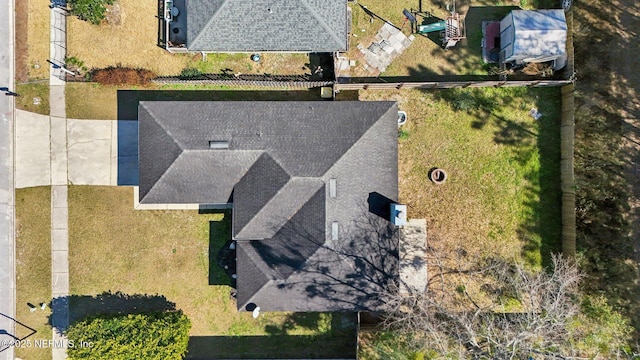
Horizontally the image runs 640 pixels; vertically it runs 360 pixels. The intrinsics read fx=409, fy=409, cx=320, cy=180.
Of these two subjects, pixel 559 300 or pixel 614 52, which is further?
pixel 614 52

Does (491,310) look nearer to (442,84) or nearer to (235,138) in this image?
(442,84)

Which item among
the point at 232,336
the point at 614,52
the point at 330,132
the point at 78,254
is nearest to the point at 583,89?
the point at 614,52

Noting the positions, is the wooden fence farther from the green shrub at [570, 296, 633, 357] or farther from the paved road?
the paved road

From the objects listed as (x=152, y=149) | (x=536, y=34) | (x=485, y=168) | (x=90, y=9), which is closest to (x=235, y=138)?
(x=152, y=149)

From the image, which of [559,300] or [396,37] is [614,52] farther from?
[559,300]

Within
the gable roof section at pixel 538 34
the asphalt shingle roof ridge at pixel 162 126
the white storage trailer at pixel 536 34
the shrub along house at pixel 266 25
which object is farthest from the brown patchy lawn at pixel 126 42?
the gable roof section at pixel 538 34

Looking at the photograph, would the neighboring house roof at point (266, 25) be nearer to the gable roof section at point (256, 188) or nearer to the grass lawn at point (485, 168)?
the grass lawn at point (485, 168)

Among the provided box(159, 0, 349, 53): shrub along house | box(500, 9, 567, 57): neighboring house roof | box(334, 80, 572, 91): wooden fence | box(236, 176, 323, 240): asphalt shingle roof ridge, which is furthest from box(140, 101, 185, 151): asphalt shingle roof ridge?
box(500, 9, 567, 57): neighboring house roof
